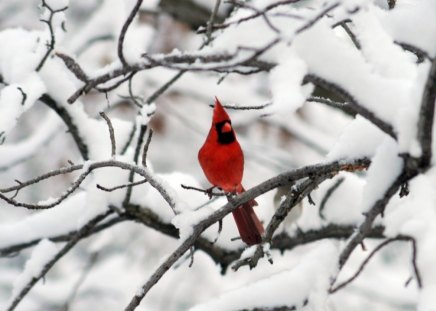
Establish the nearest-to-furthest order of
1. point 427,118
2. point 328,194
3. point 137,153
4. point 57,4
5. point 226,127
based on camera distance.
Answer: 1. point 427,118
2. point 57,4
3. point 226,127
4. point 137,153
5. point 328,194

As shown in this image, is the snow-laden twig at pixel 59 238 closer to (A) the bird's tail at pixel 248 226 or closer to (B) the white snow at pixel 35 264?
(B) the white snow at pixel 35 264

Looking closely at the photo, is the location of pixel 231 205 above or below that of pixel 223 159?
below

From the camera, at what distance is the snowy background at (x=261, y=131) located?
1.43m

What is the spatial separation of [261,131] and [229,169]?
4.87 meters

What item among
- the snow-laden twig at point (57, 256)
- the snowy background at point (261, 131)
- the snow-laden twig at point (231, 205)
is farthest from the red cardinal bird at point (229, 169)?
the snow-laden twig at point (231, 205)

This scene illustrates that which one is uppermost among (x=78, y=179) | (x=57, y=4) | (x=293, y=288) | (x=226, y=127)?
(x=57, y=4)

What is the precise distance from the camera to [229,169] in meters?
2.64

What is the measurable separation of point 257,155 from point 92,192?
11.1ft

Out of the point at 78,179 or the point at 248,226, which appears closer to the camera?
the point at 78,179

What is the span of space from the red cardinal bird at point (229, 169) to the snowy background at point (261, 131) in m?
0.15

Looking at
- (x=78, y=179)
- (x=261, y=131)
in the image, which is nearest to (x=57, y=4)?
(x=78, y=179)

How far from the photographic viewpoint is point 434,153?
1460 millimetres

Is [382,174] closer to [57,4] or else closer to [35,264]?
[57,4]

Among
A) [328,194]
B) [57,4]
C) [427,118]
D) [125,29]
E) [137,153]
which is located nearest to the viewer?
[427,118]
